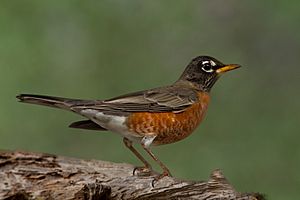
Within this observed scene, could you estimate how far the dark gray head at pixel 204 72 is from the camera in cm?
604

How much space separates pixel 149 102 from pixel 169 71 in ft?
7.47

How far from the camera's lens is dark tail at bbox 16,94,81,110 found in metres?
4.88

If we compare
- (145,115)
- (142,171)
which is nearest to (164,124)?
(145,115)

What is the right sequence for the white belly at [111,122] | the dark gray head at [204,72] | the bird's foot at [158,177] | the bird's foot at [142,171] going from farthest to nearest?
the dark gray head at [204,72]
the white belly at [111,122]
the bird's foot at [142,171]
the bird's foot at [158,177]

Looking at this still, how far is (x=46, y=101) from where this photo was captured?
195 inches

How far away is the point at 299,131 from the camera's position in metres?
7.57

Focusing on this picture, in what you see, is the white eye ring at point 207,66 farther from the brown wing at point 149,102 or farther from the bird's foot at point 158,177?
the bird's foot at point 158,177

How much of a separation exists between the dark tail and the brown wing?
0.06m

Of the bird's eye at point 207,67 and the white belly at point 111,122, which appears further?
the bird's eye at point 207,67

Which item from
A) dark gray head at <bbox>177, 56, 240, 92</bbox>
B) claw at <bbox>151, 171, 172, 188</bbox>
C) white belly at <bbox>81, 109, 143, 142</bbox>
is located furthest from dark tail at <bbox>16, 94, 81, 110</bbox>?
dark gray head at <bbox>177, 56, 240, 92</bbox>

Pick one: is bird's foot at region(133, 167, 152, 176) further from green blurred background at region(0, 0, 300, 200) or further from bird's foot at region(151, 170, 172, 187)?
green blurred background at region(0, 0, 300, 200)

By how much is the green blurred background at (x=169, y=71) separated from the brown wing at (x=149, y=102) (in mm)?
1218

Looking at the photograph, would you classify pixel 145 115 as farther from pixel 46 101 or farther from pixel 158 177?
pixel 46 101

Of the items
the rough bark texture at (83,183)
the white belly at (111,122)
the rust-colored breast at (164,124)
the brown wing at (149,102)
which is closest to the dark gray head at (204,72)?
the brown wing at (149,102)
